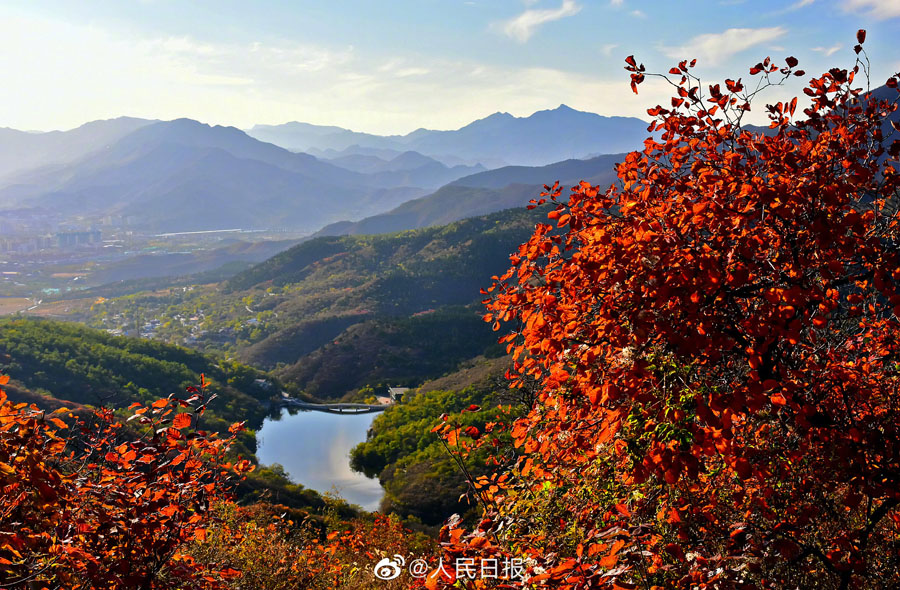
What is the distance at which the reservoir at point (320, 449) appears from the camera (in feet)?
147

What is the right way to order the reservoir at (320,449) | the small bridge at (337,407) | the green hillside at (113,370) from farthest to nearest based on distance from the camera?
the small bridge at (337,407), the green hillside at (113,370), the reservoir at (320,449)

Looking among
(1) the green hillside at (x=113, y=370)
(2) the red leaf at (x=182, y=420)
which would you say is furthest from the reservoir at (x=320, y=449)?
(2) the red leaf at (x=182, y=420)

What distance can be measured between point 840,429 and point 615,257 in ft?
6.36

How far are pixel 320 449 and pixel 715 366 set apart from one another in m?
56.3

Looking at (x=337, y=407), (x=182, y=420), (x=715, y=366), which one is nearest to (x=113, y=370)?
(x=337, y=407)

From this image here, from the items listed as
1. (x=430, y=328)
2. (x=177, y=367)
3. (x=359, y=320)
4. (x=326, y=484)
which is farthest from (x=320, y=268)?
(x=326, y=484)

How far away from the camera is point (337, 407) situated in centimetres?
6944

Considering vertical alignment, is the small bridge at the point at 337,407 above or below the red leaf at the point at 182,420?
below

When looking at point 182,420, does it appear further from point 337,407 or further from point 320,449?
point 337,407

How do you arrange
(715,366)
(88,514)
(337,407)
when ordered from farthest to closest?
(337,407)
(88,514)
(715,366)

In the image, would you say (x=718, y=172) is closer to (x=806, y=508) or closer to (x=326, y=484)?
(x=806, y=508)

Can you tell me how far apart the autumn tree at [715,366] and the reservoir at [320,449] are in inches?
1434

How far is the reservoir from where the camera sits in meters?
44.7

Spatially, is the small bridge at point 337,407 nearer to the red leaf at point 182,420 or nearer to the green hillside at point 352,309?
the green hillside at point 352,309
